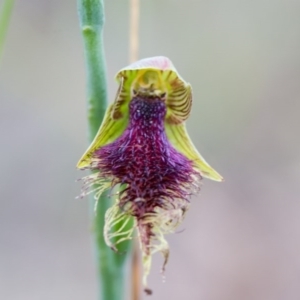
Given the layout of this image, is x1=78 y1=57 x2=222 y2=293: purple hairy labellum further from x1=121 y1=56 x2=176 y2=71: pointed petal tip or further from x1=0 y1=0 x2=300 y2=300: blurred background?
x1=0 y1=0 x2=300 y2=300: blurred background

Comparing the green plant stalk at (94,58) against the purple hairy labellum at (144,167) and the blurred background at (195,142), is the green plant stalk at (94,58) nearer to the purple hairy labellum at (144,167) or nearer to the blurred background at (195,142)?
the purple hairy labellum at (144,167)

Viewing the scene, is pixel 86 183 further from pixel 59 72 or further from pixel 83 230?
pixel 59 72

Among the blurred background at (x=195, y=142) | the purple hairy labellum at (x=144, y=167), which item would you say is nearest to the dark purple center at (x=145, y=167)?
the purple hairy labellum at (x=144, y=167)

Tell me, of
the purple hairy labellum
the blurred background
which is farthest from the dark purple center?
the blurred background

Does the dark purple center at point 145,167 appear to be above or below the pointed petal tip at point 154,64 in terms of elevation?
below

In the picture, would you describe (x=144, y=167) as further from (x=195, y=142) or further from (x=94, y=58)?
(x=195, y=142)

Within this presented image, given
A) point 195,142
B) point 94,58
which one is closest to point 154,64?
point 94,58

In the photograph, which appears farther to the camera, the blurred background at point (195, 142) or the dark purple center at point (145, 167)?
the blurred background at point (195, 142)
